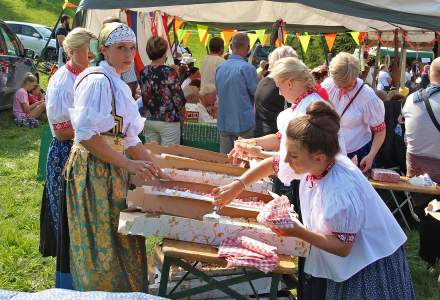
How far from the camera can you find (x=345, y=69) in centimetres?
416

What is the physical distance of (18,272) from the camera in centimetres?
391

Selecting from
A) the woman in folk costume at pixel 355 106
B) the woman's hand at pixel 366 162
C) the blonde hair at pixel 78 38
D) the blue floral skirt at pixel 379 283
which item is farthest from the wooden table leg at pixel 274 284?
the woman's hand at pixel 366 162

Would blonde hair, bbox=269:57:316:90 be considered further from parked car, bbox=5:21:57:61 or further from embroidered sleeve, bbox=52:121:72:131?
parked car, bbox=5:21:57:61

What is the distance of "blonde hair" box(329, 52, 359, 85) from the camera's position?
4160 mm

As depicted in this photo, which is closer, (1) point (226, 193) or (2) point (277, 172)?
(1) point (226, 193)

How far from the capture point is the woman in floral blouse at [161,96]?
5160 millimetres

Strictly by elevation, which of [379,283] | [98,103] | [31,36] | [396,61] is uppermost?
[98,103]

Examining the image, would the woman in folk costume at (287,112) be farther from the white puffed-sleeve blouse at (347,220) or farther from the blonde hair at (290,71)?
the white puffed-sleeve blouse at (347,220)

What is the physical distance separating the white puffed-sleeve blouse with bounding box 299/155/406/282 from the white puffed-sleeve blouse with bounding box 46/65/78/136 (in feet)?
6.03

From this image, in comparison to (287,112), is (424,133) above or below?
below

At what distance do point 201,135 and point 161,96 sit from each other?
1199 millimetres

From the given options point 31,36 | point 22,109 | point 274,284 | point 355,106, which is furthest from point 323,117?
point 31,36

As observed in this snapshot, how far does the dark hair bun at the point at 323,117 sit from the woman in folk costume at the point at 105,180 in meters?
0.89

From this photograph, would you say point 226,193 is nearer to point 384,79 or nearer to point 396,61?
point 396,61
